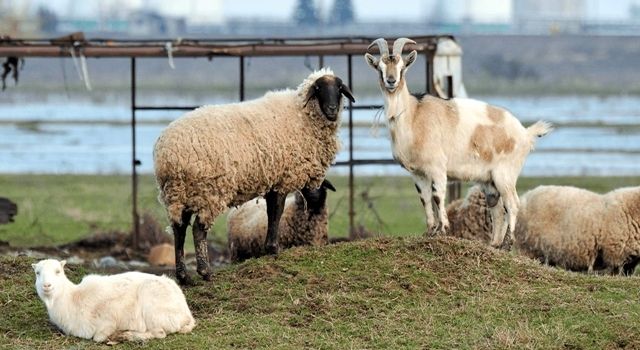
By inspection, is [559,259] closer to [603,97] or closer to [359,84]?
[603,97]

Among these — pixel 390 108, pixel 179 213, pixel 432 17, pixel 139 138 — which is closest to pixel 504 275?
pixel 390 108

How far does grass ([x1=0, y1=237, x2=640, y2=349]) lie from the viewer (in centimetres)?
1137

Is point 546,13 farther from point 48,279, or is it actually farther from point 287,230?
point 48,279

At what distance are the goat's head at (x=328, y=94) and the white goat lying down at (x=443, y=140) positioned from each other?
512 mm

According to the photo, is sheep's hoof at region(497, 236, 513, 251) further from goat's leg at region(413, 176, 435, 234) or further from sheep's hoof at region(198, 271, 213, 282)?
sheep's hoof at region(198, 271, 213, 282)

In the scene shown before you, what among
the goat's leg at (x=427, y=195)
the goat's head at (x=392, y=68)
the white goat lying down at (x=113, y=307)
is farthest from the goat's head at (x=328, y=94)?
the white goat lying down at (x=113, y=307)

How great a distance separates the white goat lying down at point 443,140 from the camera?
14219 mm

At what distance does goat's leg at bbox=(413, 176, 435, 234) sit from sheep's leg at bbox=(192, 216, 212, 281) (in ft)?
7.85

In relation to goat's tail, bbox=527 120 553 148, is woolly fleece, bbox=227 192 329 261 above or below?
below

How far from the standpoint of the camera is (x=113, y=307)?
37.4ft

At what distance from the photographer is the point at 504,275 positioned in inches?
520

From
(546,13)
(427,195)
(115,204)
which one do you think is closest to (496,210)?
(427,195)

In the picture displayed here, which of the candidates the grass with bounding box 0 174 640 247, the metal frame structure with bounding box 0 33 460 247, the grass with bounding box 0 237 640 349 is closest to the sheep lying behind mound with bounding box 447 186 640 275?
the grass with bounding box 0 237 640 349

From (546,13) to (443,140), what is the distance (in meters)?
134
